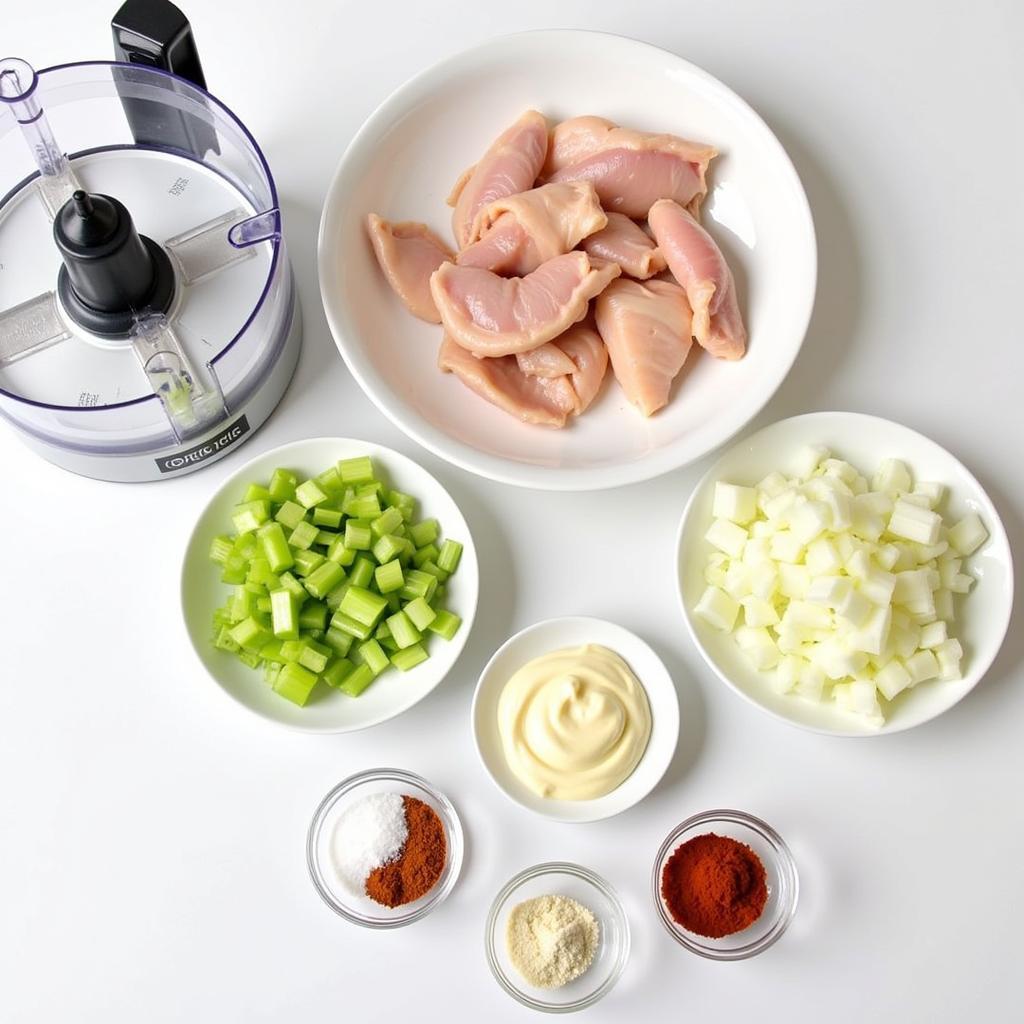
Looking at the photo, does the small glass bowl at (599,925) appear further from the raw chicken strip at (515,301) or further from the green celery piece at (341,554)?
the raw chicken strip at (515,301)

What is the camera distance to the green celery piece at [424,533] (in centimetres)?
207

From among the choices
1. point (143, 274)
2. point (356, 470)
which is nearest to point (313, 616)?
point (356, 470)

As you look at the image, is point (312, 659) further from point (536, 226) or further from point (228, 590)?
point (536, 226)

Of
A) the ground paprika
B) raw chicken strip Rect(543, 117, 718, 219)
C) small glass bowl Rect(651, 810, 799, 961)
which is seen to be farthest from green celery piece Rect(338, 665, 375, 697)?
raw chicken strip Rect(543, 117, 718, 219)

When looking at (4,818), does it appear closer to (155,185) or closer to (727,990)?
A: (155,185)

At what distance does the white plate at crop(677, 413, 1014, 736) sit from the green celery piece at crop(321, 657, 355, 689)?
59 cm

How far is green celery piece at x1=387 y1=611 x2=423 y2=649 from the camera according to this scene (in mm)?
1987

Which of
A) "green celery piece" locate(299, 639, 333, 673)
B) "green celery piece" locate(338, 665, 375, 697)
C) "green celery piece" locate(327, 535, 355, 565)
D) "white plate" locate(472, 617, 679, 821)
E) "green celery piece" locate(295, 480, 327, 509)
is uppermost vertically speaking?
"green celery piece" locate(295, 480, 327, 509)

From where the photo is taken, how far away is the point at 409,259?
2092 mm

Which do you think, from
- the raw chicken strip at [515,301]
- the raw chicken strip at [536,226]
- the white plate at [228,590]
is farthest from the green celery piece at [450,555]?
the raw chicken strip at [536,226]

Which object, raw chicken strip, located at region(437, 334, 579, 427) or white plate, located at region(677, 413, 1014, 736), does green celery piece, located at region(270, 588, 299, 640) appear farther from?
white plate, located at region(677, 413, 1014, 736)

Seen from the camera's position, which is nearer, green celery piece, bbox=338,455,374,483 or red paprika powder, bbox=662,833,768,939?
red paprika powder, bbox=662,833,768,939

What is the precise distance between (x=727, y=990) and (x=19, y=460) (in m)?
1.57

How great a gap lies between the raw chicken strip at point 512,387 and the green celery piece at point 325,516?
0.32 m
